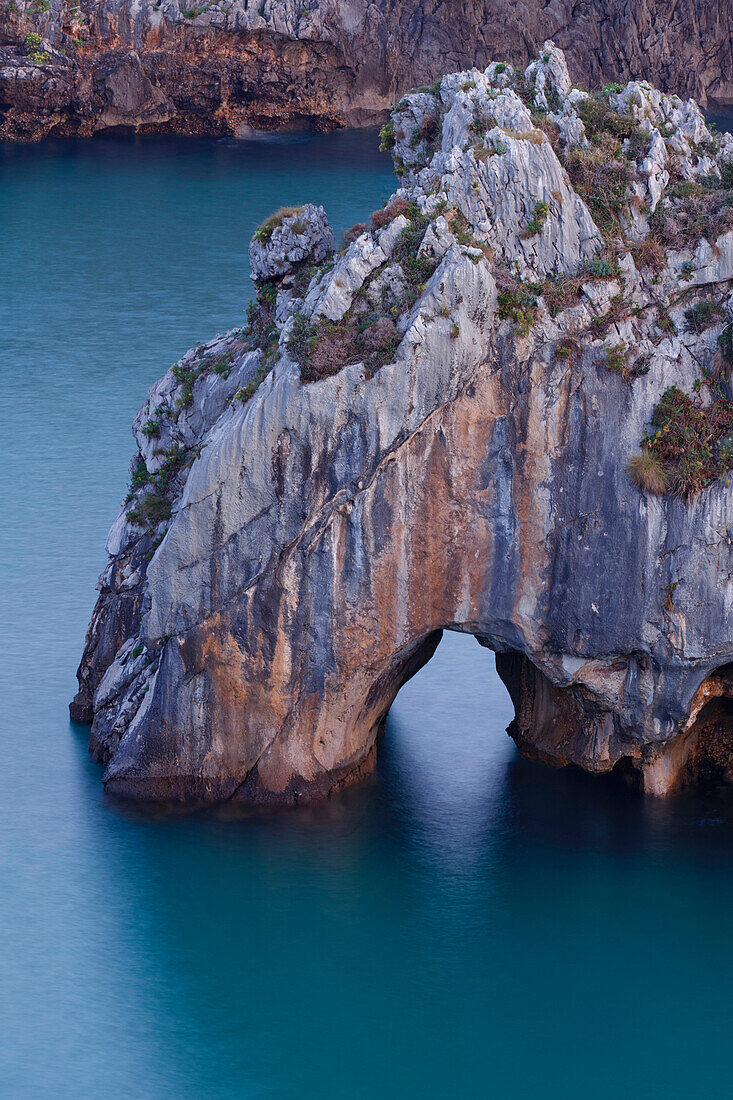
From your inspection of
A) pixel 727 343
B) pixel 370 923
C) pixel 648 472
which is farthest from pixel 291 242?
pixel 370 923

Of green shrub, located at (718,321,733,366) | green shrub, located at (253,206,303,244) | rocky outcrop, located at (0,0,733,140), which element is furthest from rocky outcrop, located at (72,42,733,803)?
rocky outcrop, located at (0,0,733,140)

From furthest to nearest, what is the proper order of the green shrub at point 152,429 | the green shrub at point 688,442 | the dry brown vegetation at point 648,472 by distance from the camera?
the green shrub at point 152,429 → the dry brown vegetation at point 648,472 → the green shrub at point 688,442

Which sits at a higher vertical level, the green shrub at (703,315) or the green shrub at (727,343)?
the green shrub at (703,315)

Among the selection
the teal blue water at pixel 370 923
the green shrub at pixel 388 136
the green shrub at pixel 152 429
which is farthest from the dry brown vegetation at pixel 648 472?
the green shrub at pixel 152 429

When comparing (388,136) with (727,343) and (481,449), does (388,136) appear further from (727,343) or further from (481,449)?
(727,343)

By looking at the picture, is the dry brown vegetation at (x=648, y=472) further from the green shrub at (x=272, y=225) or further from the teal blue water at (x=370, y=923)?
the green shrub at (x=272, y=225)

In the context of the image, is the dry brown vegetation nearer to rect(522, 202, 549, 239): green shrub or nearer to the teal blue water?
rect(522, 202, 549, 239): green shrub

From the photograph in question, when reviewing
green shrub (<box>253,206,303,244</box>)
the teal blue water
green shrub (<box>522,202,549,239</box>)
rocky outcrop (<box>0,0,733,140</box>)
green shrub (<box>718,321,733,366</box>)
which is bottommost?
the teal blue water
